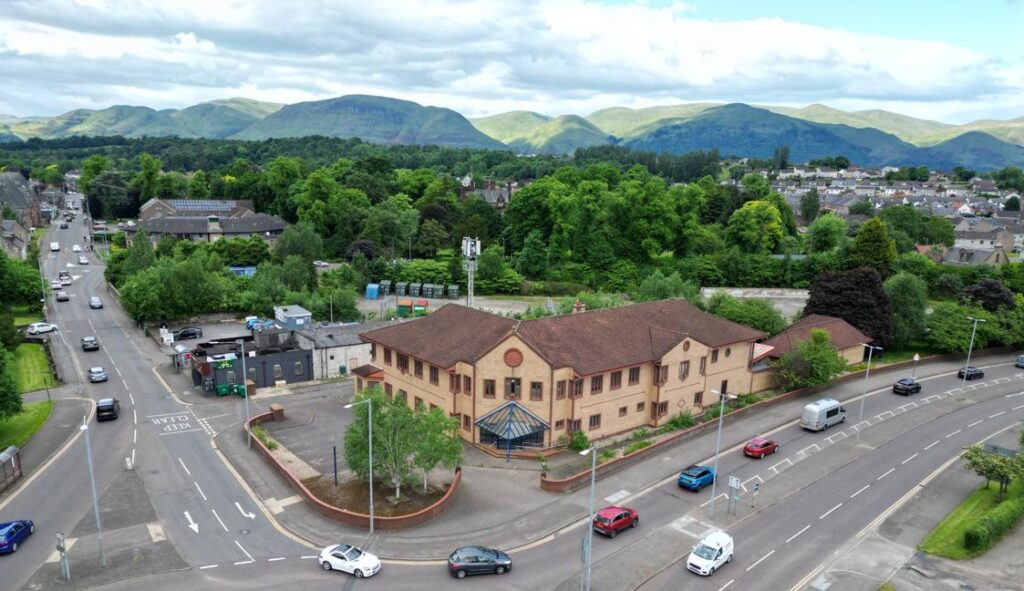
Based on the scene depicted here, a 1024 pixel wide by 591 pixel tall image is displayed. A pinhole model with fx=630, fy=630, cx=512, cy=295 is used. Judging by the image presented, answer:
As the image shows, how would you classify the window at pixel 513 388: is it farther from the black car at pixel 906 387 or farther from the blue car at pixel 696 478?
the black car at pixel 906 387

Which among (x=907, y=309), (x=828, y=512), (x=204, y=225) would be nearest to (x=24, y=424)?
(x=828, y=512)

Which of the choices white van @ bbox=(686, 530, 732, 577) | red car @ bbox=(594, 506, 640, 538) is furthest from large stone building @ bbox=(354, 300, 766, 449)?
white van @ bbox=(686, 530, 732, 577)

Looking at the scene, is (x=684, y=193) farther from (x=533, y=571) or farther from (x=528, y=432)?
(x=533, y=571)

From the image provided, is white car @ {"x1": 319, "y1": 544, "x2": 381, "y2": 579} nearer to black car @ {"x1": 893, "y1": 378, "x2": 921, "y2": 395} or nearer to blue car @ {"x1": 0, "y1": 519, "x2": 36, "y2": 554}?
blue car @ {"x1": 0, "y1": 519, "x2": 36, "y2": 554}

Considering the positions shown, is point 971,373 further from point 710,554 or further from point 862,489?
point 710,554

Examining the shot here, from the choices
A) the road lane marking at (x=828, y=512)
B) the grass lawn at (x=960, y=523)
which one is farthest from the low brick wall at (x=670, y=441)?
the grass lawn at (x=960, y=523)
